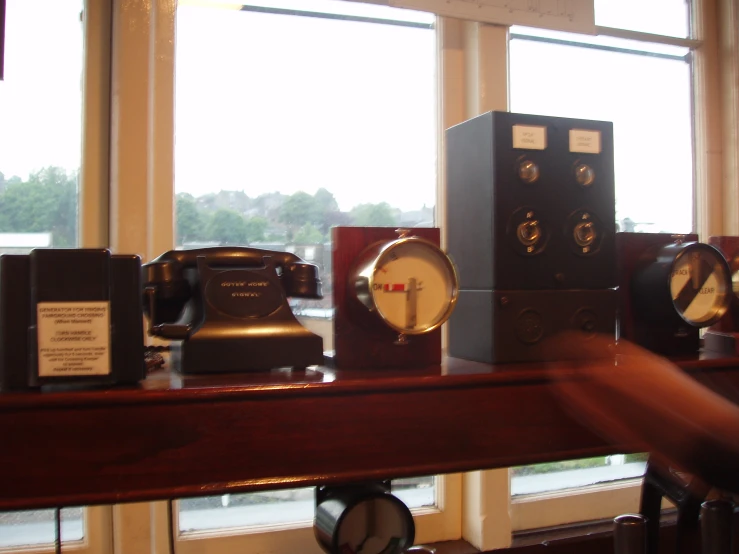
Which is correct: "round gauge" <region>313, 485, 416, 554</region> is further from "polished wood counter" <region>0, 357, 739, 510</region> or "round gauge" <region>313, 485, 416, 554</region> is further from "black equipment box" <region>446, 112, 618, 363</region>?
"black equipment box" <region>446, 112, 618, 363</region>

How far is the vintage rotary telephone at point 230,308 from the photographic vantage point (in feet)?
3.03

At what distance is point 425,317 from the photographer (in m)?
1.00

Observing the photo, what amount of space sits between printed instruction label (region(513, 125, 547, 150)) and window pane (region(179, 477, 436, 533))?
990mm

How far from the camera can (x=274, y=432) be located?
2.79 ft

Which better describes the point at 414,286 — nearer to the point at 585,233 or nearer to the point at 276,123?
the point at 585,233

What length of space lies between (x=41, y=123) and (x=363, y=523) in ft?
4.18

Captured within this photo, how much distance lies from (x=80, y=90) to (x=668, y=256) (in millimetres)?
1410

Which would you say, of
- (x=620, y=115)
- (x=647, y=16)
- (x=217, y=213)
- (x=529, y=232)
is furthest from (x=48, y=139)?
(x=647, y=16)

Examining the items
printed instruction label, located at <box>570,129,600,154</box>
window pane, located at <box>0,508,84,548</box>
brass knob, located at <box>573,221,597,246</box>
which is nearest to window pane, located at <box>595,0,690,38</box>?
printed instruction label, located at <box>570,129,600,154</box>

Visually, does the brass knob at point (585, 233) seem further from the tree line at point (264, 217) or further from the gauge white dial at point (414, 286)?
the tree line at point (264, 217)

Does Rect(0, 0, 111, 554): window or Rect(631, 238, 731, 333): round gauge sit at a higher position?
Rect(0, 0, 111, 554): window

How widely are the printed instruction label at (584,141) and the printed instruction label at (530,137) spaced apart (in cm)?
6

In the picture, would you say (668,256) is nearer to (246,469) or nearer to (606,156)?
(606,156)

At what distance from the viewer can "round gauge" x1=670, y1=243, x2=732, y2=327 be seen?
1163 millimetres
